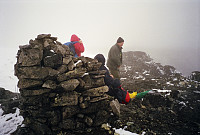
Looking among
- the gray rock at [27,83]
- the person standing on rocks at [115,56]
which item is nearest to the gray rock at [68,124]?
the gray rock at [27,83]

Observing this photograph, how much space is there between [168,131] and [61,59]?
7422 millimetres

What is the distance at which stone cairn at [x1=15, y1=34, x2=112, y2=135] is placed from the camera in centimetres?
554

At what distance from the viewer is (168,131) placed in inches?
238

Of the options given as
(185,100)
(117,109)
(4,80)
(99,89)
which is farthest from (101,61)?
(4,80)

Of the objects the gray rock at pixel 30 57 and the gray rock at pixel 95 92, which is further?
the gray rock at pixel 95 92

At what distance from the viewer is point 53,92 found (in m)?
5.84

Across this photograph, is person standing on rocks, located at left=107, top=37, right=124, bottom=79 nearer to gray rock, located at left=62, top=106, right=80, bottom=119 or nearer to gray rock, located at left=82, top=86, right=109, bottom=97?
gray rock, located at left=82, top=86, right=109, bottom=97

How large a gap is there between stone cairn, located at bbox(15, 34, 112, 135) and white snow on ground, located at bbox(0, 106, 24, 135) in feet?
4.40

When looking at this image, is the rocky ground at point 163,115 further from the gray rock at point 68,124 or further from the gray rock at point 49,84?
the gray rock at point 49,84

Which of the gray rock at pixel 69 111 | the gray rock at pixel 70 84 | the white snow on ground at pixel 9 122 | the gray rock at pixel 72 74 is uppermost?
the gray rock at pixel 72 74

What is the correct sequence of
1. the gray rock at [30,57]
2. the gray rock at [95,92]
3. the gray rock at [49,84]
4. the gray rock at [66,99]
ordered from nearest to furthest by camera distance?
the gray rock at [30,57] → the gray rock at [49,84] → the gray rock at [66,99] → the gray rock at [95,92]

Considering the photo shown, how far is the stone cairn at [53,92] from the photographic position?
5543 millimetres

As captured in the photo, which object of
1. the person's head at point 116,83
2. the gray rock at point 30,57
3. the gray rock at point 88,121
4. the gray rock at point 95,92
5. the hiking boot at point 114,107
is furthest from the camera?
the person's head at point 116,83

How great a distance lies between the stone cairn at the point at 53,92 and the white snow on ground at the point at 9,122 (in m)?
1.34
